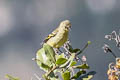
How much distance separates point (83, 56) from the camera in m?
2.11

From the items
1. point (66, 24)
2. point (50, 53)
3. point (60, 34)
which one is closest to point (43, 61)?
point (50, 53)

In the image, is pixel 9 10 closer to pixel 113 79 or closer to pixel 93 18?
pixel 93 18

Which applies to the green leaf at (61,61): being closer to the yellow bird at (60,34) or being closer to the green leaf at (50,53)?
the green leaf at (50,53)

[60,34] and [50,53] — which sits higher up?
[60,34]

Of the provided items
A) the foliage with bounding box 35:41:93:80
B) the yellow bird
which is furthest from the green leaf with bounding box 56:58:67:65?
the yellow bird

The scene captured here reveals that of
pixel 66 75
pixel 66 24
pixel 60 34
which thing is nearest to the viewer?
pixel 66 75

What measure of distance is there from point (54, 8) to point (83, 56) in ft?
176

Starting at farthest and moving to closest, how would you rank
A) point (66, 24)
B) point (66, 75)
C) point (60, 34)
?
1. point (60, 34)
2. point (66, 24)
3. point (66, 75)

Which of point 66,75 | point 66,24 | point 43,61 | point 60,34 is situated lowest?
point 66,75

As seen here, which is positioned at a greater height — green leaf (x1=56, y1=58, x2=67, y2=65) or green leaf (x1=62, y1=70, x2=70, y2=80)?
green leaf (x1=56, y1=58, x2=67, y2=65)

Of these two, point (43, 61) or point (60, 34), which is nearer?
point (43, 61)

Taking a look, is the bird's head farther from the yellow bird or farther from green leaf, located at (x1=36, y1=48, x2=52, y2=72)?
green leaf, located at (x1=36, y1=48, x2=52, y2=72)

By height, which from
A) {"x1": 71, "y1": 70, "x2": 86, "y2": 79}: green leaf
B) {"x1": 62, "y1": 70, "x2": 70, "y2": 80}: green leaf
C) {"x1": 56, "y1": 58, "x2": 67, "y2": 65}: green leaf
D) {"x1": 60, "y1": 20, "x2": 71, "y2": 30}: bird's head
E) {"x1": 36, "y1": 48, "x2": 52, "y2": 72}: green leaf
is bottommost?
{"x1": 62, "y1": 70, "x2": 70, "y2": 80}: green leaf

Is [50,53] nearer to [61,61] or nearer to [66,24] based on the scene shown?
[61,61]
